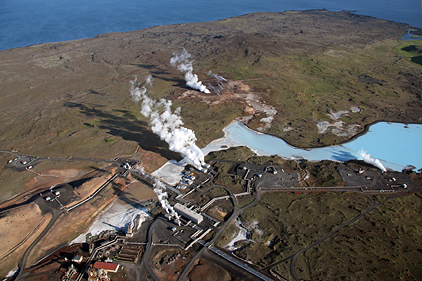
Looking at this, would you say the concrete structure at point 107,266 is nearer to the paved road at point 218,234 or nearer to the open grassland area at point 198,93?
the paved road at point 218,234

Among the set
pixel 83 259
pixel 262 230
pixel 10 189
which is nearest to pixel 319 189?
pixel 262 230

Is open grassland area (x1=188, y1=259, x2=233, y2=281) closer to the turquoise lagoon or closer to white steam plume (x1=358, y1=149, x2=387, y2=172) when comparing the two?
the turquoise lagoon

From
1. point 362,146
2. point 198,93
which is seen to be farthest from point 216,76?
point 362,146

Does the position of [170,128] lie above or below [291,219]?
above

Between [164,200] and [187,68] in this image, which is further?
[187,68]

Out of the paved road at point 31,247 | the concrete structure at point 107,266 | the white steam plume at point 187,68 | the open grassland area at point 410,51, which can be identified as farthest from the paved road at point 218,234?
the open grassland area at point 410,51

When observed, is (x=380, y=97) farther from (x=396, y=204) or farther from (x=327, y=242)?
(x=327, y=242)

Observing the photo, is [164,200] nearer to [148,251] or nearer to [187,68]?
[148,251]
